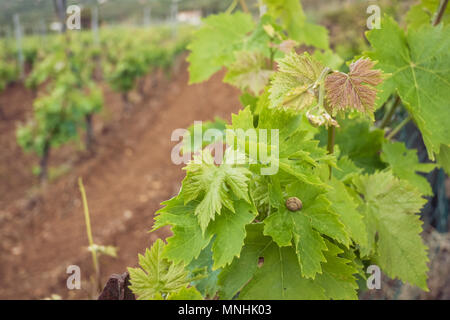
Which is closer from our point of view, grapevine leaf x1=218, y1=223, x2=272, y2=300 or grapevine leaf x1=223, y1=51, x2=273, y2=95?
grapevine leaf x1=218, y1=223, x2=272, y2=300

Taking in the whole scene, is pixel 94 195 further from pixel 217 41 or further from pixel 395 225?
pixel 395 225

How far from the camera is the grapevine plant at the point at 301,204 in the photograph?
0.66 m

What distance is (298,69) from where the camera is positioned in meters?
0.70

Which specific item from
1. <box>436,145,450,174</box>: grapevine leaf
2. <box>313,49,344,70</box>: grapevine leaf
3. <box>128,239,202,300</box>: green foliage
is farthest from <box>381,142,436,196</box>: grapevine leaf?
<box>128,239,202,300</box>: green foliage

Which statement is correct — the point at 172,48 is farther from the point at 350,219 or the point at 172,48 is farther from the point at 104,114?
the point at 350,219

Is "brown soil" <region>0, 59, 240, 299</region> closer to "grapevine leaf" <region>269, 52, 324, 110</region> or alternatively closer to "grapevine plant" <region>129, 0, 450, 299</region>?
"grapevine plant" <region>129, 0, 450, 299</region>

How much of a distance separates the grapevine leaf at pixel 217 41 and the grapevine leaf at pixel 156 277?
0.81 m

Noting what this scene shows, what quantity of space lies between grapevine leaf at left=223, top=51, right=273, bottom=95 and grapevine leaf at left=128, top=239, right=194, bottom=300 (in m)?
0.61

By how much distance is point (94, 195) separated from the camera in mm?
6055

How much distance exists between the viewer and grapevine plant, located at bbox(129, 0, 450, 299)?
0.66m

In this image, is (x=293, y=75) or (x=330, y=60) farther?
(x=330, y=60)

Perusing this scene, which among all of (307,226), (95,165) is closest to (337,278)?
(307,226)

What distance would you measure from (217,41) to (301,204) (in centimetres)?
90

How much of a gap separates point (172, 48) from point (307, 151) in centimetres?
1693
